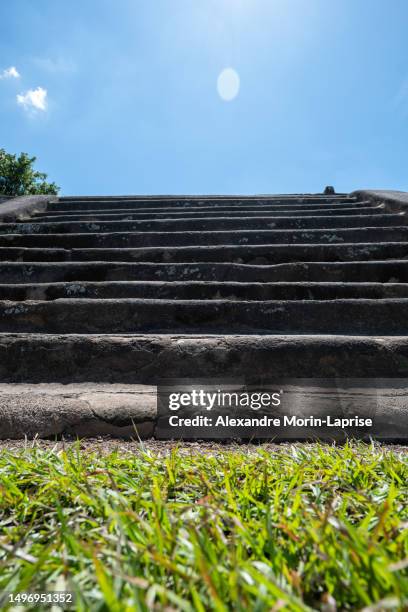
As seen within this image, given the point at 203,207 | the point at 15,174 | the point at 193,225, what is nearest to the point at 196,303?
the point at 193,225

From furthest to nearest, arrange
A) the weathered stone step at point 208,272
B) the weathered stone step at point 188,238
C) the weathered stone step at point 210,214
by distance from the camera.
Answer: the weathered stone step at point 210,214 → the weathered stone step at point 188,238 → the weathered stone step at point 208,272

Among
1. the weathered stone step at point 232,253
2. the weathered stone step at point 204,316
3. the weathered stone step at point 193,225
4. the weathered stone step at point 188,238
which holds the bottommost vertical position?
the weathered stone step at point 204,316

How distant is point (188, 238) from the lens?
309cm

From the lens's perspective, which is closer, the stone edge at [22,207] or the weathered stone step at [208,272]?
the weathered stone step at [208,272]

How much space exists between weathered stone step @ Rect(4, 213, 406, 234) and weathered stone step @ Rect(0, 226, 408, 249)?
1.01 feet

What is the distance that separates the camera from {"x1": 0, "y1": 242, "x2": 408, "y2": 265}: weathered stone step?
257 cm

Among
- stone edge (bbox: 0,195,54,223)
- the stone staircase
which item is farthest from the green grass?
stone edge (bbox: 0,195,54,223)

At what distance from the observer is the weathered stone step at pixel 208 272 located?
230cm

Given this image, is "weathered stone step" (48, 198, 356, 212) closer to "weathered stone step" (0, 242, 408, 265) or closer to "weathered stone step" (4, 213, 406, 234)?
"weathered stone step" (4, 213, 406, 234)

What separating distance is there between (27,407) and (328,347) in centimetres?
133

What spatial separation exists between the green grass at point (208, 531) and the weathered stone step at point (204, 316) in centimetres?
89

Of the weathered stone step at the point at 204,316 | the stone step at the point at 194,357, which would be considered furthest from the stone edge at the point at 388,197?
the stone step at the point at 194,357

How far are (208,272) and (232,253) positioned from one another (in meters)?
0.34

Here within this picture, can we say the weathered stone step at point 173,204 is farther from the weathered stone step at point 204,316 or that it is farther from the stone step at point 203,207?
the weathered stone step at point 204,316
